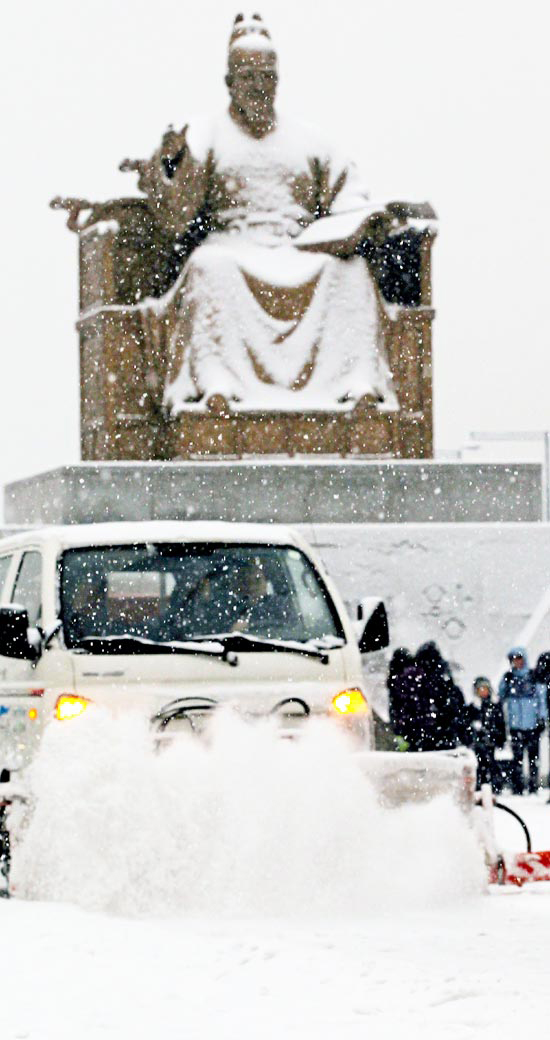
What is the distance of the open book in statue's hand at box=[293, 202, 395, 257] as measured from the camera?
18344 mm

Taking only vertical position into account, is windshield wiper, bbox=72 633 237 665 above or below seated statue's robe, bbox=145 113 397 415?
below

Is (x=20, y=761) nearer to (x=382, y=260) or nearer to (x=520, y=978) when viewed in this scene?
(x=520, y=978)

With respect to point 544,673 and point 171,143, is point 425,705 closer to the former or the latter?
point 544,673

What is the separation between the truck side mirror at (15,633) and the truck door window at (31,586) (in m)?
0.37

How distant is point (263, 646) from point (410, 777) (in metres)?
0.78

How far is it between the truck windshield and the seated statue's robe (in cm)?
953

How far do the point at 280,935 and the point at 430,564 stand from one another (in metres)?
12.2

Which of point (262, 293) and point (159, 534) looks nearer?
point (159, 534)

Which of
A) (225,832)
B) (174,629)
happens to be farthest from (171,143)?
(225,832)

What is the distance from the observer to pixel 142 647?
8.22 meters

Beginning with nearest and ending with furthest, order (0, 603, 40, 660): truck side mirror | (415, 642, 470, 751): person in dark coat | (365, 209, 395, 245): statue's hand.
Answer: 1. (0, 603, 40, 660): truck side mirror
2. (415, 642, 470, 751): person in dark coat
3. (365, 209, 395, 245): statue's hand

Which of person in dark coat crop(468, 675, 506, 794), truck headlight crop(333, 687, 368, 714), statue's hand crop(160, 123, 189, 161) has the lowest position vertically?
person in dark coat crop(468, 675, 506, 794)

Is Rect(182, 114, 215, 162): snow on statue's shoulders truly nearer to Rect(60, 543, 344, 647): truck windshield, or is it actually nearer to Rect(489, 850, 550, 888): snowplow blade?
Rect(60, 543, 344, 647): truck windshield

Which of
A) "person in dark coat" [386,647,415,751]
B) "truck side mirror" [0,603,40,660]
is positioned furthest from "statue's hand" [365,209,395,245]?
"truck side mirror" [0,603,40,660]
